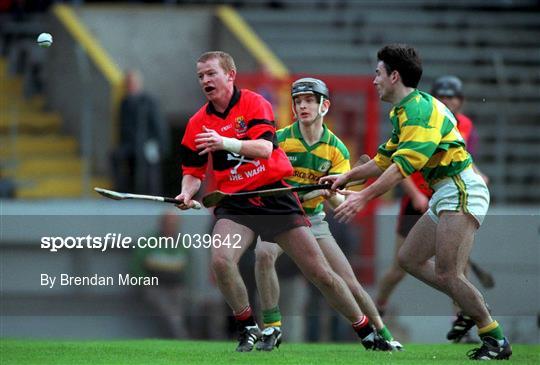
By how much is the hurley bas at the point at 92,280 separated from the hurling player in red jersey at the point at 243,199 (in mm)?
1632

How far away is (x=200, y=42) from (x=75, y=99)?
2.06m

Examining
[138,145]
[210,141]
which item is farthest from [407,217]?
[138,145]

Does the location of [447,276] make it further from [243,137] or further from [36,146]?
[36,146]

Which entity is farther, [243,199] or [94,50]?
[94,50]

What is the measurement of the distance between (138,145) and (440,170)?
7.29 meters

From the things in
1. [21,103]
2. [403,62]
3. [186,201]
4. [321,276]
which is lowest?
[321,276]

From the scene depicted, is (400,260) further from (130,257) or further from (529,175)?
(529,175)

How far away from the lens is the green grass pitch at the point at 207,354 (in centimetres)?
1053

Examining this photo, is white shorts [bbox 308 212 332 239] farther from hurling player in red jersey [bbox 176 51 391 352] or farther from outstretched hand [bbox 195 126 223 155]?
outstretched hand [bbox 195 126 223 155]

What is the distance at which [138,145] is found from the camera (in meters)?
17.4

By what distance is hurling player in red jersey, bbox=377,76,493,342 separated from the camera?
12.9m

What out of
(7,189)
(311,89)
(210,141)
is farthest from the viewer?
(7,189)

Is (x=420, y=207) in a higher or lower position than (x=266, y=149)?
lower

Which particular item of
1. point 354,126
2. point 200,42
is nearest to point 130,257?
point 354,126
